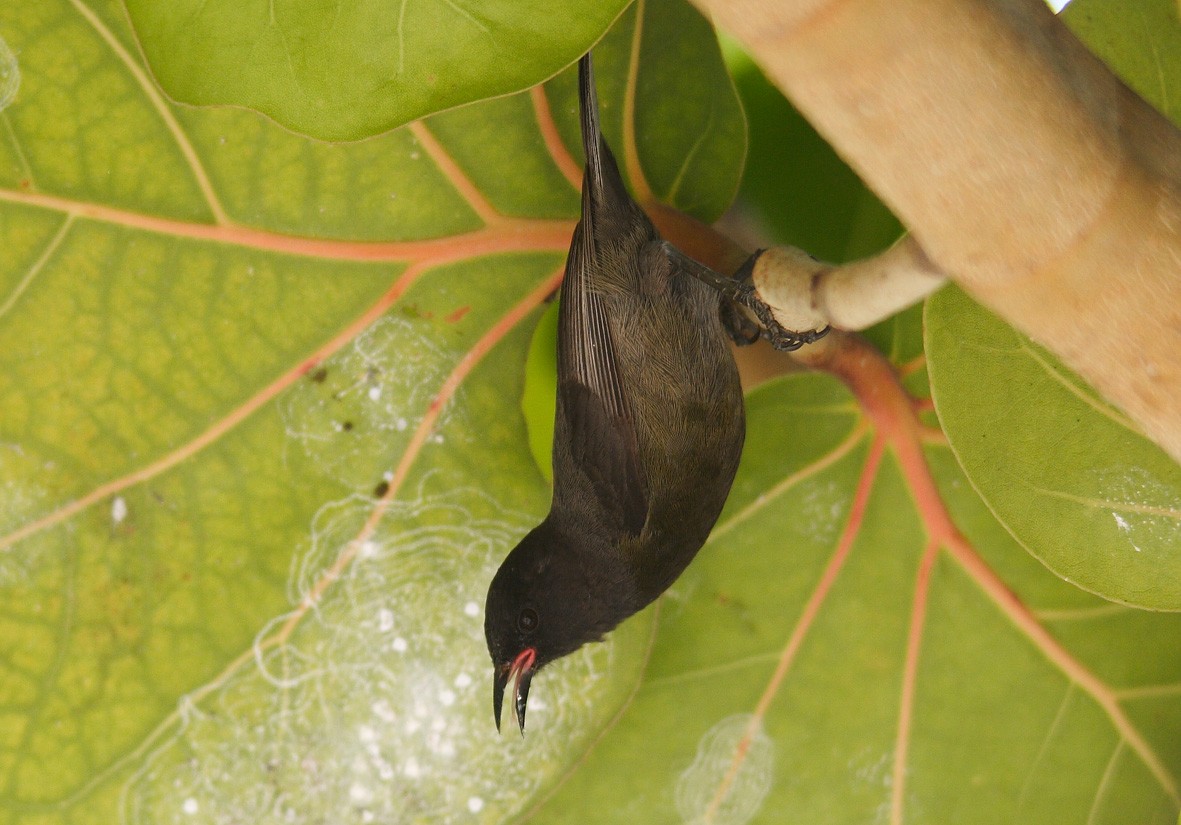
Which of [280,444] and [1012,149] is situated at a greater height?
[1012,149]

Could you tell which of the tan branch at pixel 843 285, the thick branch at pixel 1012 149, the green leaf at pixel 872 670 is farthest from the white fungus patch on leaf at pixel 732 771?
the thick branch at pixel 1012 149

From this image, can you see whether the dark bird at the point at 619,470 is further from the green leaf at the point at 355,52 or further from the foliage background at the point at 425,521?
the green leaf at the point at 355,52

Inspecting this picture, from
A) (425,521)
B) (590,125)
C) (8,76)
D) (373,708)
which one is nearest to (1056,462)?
(590,125)

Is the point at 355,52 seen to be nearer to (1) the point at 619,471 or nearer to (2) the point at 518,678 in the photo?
(1) the point at 619,471

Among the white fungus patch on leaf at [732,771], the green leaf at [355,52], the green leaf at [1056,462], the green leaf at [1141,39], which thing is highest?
the green leaf at [355,52]

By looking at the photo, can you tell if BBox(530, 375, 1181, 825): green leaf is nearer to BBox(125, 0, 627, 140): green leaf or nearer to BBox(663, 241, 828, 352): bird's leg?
BBox(663, 241, 828, 352): bird's leg

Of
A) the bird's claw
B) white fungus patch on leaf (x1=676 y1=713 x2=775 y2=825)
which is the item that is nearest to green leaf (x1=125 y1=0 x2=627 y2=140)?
the bird's claw

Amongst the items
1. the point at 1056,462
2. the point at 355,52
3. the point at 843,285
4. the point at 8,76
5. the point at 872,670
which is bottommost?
the point at 872,670
